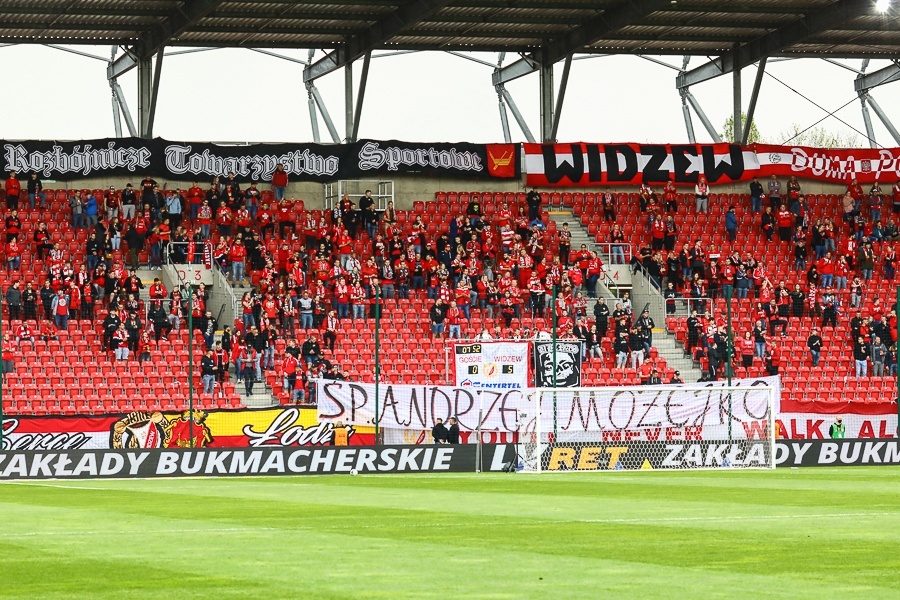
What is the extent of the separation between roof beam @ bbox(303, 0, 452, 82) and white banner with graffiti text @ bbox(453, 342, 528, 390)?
11334 millimetres

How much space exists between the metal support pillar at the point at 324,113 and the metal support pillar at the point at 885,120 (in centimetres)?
1804

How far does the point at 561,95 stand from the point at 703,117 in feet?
18.9

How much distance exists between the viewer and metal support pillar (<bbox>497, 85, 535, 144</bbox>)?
1820 inches

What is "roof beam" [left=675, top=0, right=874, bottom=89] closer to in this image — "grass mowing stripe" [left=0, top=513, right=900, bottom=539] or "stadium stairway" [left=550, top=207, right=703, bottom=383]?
"stadium stairway" [left=550, top=207, right=703, bottom=383]

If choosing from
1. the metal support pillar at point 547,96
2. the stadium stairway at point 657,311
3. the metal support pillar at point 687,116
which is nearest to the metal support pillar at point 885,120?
the metal support pillar at point 687,116

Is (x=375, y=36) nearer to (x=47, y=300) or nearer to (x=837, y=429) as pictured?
(x=47, y=300)

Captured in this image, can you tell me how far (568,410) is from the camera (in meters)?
28.9

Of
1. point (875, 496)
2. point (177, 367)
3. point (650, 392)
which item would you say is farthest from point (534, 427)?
point (875, 496)

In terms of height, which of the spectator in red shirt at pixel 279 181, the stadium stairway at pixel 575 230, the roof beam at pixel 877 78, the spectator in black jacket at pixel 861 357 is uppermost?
the roof beam at pixel 877 78

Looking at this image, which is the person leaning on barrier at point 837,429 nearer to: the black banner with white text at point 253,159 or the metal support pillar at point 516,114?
the black banner with white text at point 253,159

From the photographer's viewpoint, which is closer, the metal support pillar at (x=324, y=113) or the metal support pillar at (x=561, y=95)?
the metal support pillar at (x=561, y=95)

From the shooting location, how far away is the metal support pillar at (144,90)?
4247 cm

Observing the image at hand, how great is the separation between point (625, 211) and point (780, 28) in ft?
23.6

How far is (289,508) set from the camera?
16.4m
